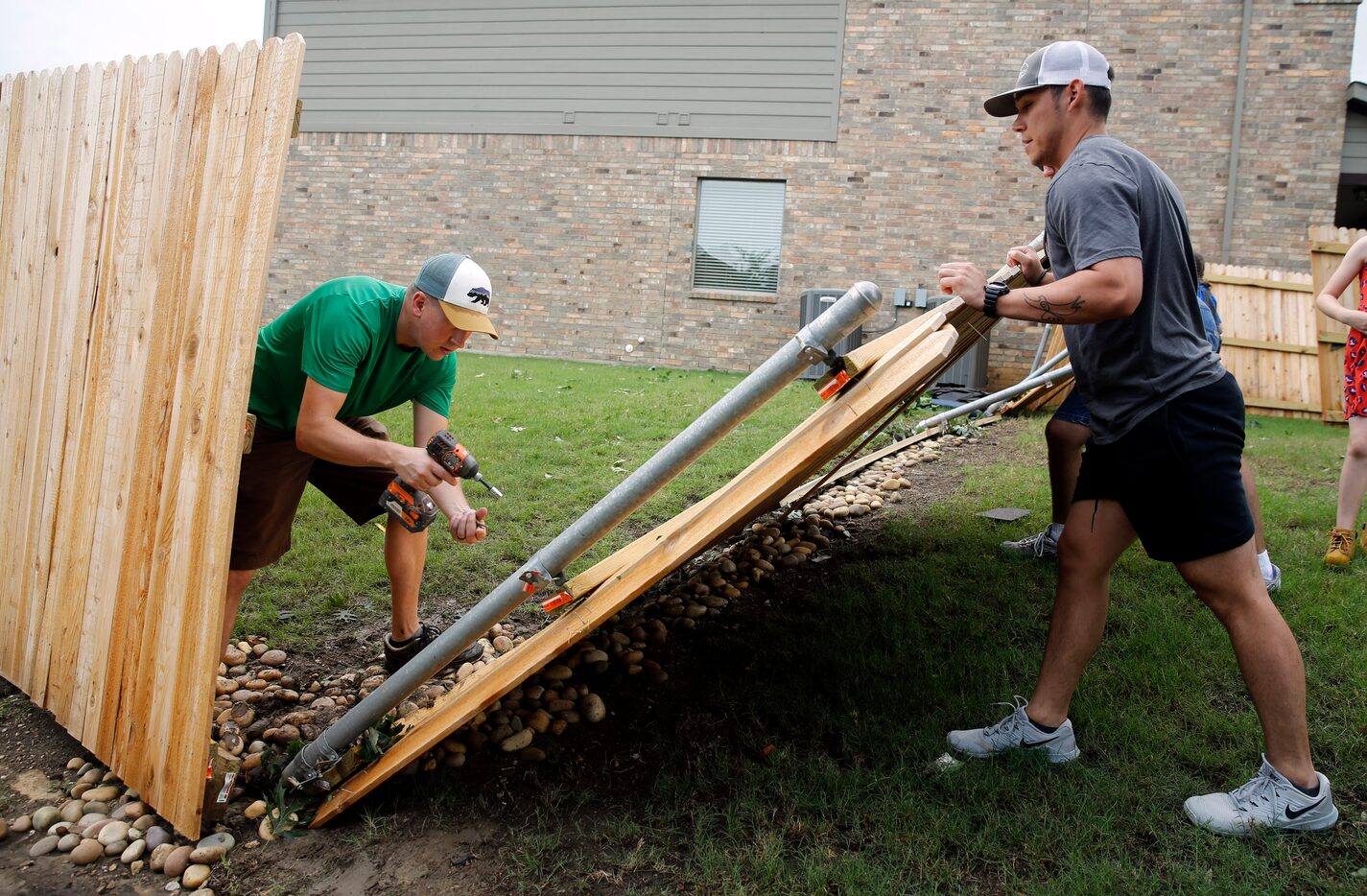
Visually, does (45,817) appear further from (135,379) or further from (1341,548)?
(1341,548)

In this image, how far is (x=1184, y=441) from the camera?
7.79 feet

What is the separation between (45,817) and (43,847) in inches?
5.9

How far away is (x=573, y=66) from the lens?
14.4 meters

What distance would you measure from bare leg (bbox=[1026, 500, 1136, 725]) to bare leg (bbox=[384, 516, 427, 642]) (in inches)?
88.0

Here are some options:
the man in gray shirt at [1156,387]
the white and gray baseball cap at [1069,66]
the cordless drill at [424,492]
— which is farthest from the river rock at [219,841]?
the white and gray baseball cap at [1069,66]

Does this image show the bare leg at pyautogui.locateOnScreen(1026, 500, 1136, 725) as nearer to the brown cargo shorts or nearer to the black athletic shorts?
the black athletic shorts

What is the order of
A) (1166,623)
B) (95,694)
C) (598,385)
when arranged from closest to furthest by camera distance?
(95,694)
(1166,623)
(598,385)

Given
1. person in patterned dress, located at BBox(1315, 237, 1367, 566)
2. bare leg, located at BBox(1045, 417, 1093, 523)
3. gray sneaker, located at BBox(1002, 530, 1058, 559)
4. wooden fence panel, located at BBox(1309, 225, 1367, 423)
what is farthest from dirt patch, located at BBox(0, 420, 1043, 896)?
wooden fence panel, located at BBox(1309, 225, 1367, 423)

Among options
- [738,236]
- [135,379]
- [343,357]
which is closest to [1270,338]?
[738,236]

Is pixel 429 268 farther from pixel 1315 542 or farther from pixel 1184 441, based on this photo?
pixel 1315 542

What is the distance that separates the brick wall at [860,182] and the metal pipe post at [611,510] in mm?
11486

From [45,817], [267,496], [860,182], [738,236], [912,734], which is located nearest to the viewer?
[45,817]

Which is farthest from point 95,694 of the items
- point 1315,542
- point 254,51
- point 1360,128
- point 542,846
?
point 1360,128

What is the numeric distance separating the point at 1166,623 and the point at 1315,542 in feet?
5.46
